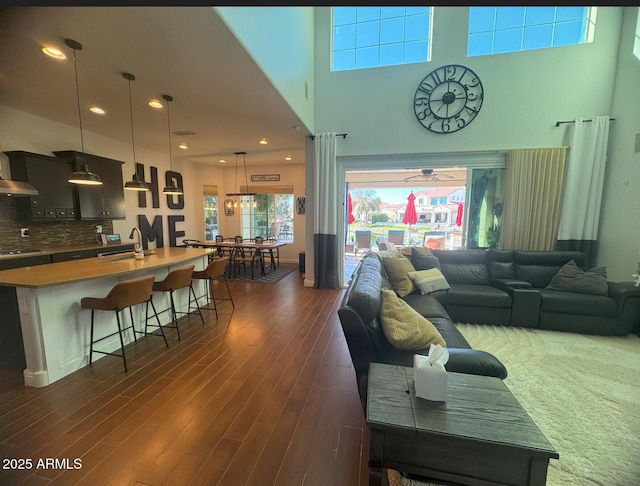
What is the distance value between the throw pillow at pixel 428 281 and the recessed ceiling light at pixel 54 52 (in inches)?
172

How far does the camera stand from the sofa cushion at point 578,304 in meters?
3.17

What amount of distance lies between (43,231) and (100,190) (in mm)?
1066

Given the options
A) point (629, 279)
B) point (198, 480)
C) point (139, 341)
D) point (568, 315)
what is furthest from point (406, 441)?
point (629, 279)

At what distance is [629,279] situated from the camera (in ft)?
12.2

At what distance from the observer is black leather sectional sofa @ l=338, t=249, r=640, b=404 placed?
1.81m

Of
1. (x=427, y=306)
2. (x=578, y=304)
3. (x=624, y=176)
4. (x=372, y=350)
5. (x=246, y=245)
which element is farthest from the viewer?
(x=246, y=245)

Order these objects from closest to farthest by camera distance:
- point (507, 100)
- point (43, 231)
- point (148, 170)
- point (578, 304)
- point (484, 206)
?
1. point (578, 304)
2. point (43, 231)
3. point (507, 100)
4. point (484, 206)
5. point (148, 170)

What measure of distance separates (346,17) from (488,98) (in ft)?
9.83

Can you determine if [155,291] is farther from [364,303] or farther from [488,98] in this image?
[488,98]

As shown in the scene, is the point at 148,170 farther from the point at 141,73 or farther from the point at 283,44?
the point at 283,44

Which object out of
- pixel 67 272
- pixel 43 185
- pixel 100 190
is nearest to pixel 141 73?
pixel 67 272

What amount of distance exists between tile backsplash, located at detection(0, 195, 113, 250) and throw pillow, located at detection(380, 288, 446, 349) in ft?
17.5

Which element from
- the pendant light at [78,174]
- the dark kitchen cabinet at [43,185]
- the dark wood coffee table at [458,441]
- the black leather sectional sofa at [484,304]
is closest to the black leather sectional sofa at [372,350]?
the black leather sectional sofa at [484,304]

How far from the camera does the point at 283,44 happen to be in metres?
3.44
